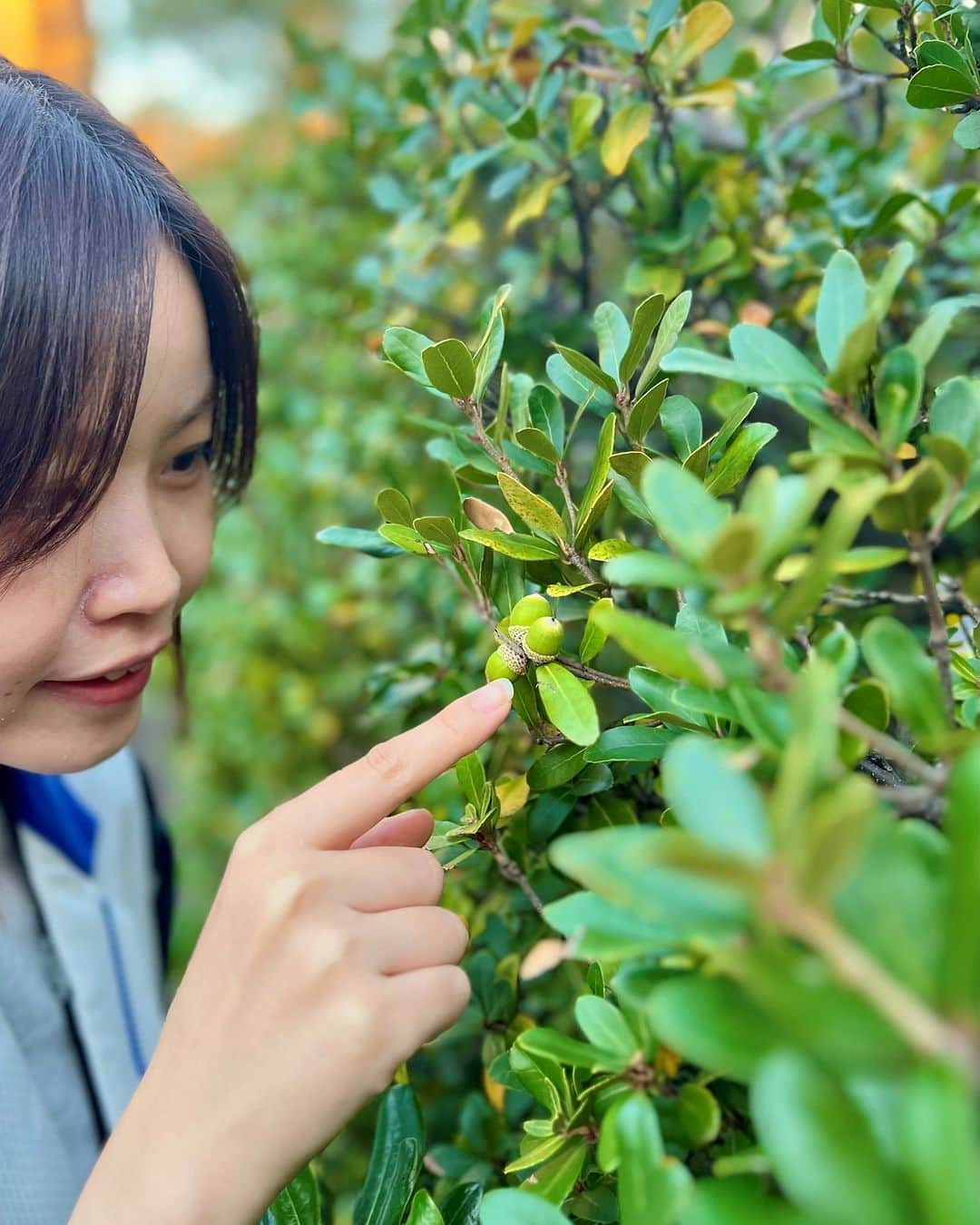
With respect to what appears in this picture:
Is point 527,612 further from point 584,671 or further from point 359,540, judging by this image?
point 359,540

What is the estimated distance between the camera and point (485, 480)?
2.34ft

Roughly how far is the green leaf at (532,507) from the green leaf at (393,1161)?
378 mm

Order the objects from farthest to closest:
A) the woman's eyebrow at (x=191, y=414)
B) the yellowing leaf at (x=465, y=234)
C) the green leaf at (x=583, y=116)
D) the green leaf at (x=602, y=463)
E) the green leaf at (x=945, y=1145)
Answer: the yellowing leaf at (x=465, y=234) → the green leaf at (x=583, y=116) → the woman's eyebrow at (x=191, y=414) → the green leaf at (x=602, y=463) → the green leaf at (x=945, y=1145)

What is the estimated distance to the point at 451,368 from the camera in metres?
0.62

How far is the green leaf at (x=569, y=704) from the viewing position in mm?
535

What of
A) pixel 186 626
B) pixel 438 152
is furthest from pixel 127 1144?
pixel 186 626

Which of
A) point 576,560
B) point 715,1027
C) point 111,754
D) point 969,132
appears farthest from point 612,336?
point 111,754

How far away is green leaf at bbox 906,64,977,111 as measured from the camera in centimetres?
63

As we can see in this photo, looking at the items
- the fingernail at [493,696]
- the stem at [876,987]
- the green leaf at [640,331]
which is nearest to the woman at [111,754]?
the fingernail at [493,696]

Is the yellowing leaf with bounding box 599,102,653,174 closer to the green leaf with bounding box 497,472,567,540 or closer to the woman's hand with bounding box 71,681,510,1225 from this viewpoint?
the green leaf with bounding box 497,472,567,540

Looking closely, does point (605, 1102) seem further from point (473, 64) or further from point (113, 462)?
point (473, 64)

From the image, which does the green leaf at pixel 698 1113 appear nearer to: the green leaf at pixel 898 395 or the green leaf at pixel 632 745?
the green leaf at pixel 632 745

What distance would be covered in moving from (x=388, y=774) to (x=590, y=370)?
0.91 feet

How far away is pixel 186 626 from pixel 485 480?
188cm
